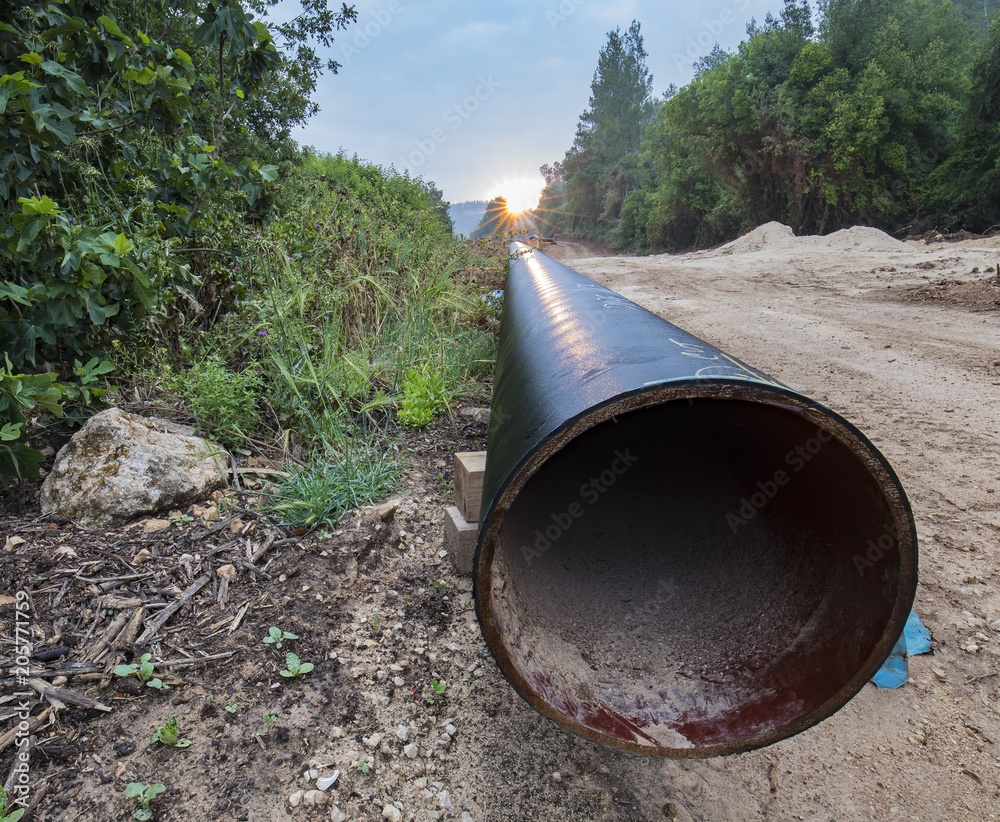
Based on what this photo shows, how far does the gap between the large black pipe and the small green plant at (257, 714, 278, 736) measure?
32.1 inches

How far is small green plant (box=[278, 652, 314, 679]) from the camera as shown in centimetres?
174

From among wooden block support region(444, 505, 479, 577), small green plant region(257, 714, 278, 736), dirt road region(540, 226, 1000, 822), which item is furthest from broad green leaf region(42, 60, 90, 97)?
dirt road region(540, 226, 1000, 822)

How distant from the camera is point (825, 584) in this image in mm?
1311

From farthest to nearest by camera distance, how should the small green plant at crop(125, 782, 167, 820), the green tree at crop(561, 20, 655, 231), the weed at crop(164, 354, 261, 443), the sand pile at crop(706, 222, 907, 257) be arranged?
the green tree at crop(561, 20, 655, 231)
the sand pile at crop(706, 222, 907, 257)
the weed at crop(164, 354, 261, 443)
the small green plant at crop(125, 782, 167, 820)

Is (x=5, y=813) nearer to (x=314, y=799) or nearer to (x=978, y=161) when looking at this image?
(x=314, y=799)

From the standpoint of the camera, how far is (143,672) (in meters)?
1.65

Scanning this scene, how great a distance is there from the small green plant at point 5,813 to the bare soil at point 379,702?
55 millimetres

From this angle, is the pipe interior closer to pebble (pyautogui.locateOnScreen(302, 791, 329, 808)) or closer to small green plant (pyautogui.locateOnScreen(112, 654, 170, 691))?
pebble (pyautogui.locateOnScreen(302, 791, 329, 808))

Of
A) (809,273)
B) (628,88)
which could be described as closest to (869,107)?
(809,273)

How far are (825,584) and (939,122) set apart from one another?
26859mm

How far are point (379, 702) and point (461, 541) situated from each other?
708 millimetres

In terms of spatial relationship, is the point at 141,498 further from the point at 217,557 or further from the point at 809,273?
the point at 809,273

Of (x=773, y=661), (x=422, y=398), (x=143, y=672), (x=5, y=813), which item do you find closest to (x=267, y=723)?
(x=143, y=672)

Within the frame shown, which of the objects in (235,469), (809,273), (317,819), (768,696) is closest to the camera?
(768,696)
